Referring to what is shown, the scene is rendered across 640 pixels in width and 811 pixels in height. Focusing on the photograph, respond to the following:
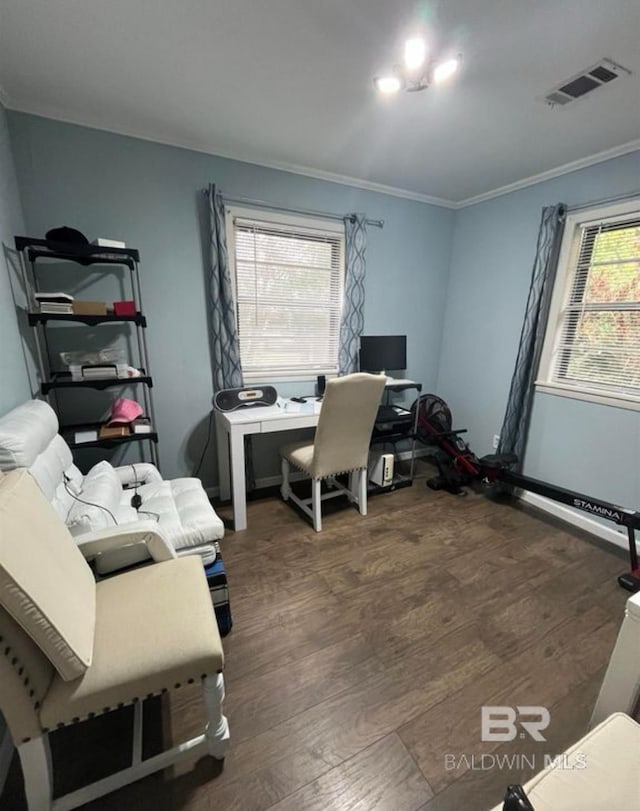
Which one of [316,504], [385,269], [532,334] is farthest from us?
[385,269]

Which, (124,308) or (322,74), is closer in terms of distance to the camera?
(322,74)

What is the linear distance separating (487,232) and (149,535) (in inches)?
135

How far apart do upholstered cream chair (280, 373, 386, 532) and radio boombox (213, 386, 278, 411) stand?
1.33 ft

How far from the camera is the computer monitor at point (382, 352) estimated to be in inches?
120

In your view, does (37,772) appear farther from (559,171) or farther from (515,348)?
(559,171)

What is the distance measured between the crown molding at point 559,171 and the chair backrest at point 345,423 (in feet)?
6.62

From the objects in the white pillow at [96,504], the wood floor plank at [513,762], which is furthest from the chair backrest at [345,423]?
the wood floor plank at [513,762]

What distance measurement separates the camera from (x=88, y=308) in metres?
1.88

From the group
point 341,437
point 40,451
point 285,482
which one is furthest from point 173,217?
point 285,482

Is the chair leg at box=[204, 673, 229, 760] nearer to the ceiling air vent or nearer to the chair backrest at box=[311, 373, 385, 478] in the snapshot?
the chair backrest at box=[311, 373, 385, 478]

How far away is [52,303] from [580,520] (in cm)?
366

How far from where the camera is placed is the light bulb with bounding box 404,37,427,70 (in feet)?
4.47

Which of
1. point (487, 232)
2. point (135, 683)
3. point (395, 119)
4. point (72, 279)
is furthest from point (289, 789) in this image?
point (487, 232)

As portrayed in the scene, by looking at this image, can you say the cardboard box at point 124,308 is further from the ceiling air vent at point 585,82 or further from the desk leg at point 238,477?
the ceiling air vent at point 585,82
